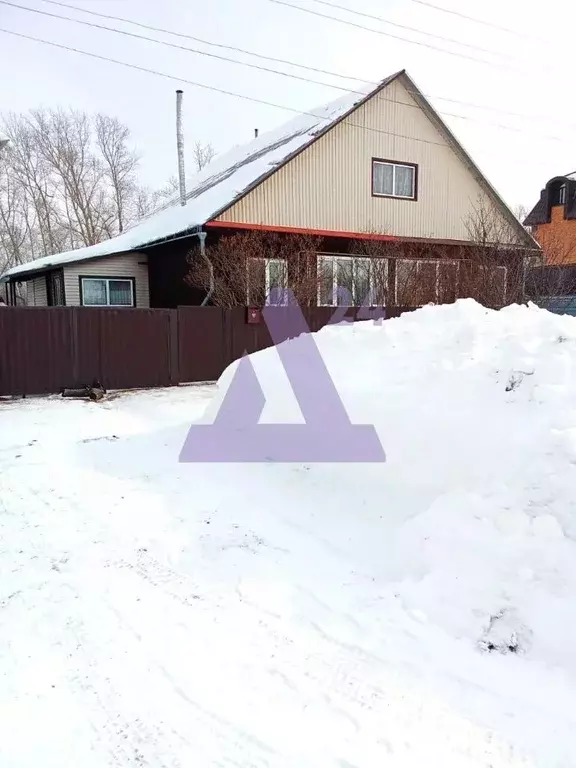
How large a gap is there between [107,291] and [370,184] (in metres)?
8.09

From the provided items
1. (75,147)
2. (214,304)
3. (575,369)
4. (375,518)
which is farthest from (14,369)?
(75,147)

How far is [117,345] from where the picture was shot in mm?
10711

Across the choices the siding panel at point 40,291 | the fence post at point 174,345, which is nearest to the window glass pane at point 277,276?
the fence post at point 174,345

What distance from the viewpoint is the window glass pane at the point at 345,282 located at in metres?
14.6

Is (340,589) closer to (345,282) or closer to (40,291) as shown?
(345,282)

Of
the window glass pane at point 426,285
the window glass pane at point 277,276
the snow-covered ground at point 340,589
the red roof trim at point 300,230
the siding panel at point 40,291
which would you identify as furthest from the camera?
the siding panel at point 40,291

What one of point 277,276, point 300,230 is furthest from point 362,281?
point 277,276

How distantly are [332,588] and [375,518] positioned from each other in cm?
76

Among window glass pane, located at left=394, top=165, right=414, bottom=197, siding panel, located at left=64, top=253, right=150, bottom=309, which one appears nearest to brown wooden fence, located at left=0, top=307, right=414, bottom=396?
siding panel, located at left=64, top=253, right=150, bottom=309

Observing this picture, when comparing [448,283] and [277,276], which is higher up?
[277,276]

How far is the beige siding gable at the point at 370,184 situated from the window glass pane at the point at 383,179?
226 mm

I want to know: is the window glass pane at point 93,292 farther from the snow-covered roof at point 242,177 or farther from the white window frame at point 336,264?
the white window frame at point 336,264

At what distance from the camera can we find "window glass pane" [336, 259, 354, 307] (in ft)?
48.0

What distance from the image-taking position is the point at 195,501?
4.64 metres
